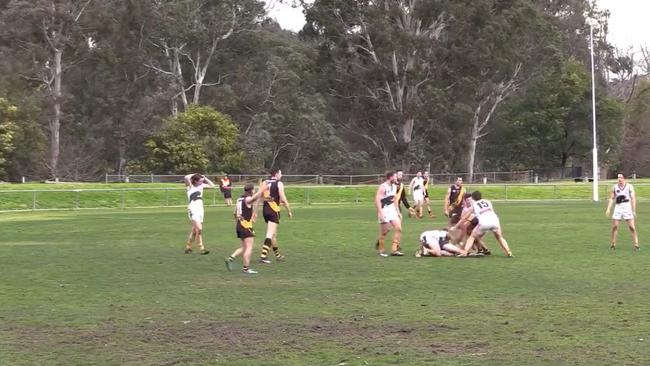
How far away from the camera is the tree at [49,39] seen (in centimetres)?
6034

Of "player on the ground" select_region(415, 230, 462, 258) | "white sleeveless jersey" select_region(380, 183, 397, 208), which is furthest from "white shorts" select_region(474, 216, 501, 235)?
"white sleeveless jersey" select_region(380, 183, 397, 208)

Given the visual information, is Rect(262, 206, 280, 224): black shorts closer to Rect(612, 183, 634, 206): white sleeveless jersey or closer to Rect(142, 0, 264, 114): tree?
Rect(612, 183, 634, 206): white sleeveless jersey

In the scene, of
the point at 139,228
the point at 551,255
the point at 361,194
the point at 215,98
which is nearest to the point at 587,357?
the point at 551,255

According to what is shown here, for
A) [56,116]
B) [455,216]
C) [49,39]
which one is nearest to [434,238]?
[455,216]

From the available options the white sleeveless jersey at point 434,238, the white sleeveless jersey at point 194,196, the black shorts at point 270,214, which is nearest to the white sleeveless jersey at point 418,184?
the white sleeveless jersey at point 434,238

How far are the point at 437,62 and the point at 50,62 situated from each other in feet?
98.8

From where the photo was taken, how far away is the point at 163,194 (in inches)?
1828

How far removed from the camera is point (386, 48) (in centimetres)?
6238

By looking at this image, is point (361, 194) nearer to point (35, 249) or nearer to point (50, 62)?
point (50, 62)

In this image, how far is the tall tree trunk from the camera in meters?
61.6

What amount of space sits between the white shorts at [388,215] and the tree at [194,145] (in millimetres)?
41417

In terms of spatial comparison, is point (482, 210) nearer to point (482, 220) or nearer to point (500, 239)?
point (482, 220)

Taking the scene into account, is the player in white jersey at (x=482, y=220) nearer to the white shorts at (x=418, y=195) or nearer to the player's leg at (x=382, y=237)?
the player's leg at (x=382, y=237)

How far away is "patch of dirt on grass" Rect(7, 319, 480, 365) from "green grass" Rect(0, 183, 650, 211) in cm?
3220
